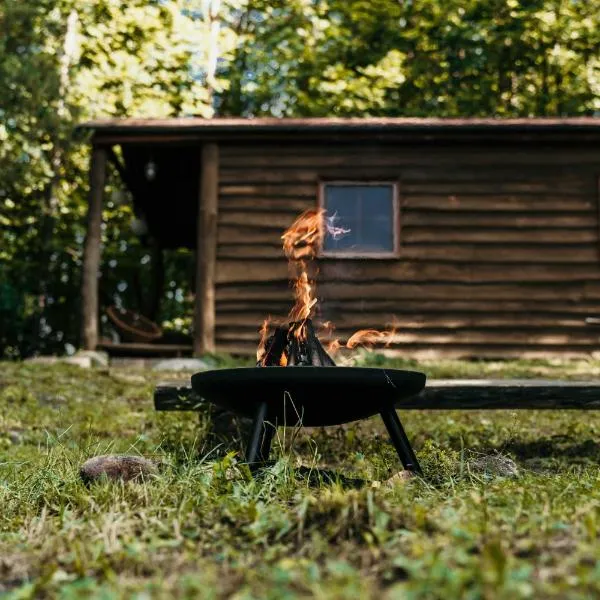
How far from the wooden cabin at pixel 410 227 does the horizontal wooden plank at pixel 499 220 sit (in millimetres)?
16

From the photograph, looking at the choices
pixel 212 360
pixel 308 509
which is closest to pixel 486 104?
pixel 212 360

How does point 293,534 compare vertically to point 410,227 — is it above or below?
below

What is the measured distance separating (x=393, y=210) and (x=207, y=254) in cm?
254

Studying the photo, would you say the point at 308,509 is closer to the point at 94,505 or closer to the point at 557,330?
the point at 94,505

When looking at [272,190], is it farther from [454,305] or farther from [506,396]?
[506,396]

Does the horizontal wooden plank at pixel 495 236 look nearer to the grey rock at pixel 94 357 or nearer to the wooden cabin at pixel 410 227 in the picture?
the wooden cabin at pixel 410 227

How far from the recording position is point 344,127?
11.4m

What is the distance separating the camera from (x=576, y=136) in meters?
11.4

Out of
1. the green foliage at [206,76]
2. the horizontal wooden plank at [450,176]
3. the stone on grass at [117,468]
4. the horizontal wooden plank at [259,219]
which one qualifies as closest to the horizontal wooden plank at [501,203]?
the horizontal wooden plank at [450,176]

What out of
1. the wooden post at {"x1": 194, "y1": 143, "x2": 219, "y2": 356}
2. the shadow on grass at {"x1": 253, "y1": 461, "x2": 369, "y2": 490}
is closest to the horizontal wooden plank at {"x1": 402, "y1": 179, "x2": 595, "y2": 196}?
the wooden post at {"x1": 194, "y1": 143, "x2": 219, "y2": 356}

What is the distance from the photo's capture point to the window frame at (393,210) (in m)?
11.4

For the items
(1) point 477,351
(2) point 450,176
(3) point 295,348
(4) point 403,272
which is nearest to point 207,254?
(4) point 403,272

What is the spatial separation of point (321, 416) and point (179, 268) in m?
15.7

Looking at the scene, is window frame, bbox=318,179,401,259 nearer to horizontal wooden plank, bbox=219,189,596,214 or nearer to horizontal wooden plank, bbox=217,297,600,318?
horizontal wooden plank, bbox=219,189,596,214
